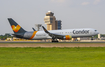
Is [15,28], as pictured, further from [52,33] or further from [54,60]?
[54,60]

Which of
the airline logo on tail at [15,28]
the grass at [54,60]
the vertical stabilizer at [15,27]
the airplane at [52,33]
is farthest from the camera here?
the airline logo on tail at [15,28]

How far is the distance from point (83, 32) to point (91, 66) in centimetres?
4500

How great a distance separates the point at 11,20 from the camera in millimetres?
66500

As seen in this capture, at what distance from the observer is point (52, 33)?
62.7 meters

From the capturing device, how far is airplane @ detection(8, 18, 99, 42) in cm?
6000

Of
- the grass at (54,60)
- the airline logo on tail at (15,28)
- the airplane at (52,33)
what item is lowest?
the grass at (54,60)

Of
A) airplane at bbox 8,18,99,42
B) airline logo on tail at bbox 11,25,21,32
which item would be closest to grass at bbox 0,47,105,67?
airplane at bbox 8,18,99,42

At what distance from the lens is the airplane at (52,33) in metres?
60.0

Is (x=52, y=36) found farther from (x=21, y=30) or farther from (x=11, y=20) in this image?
(x=11, y=20)

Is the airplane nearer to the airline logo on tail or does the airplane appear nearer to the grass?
the airline logo on tail

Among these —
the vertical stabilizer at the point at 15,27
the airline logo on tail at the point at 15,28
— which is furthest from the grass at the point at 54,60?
the airline logo on tail at the point at 15,28

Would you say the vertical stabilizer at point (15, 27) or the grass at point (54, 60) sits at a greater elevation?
the vertical stabilizer at point (15, 27)

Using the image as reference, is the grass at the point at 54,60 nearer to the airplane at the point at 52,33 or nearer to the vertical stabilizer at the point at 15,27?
the airplane at the point at 52,33

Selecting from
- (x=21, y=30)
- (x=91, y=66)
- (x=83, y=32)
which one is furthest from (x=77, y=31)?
(x=91, y=66)
